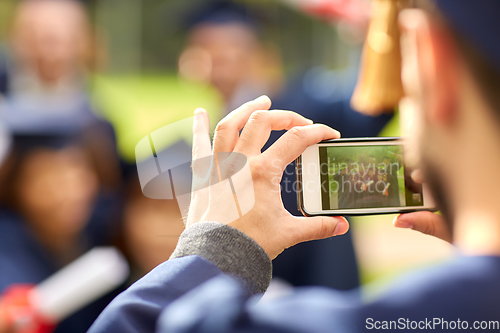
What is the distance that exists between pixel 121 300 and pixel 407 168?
1.47 ft

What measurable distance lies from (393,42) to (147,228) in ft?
2.87

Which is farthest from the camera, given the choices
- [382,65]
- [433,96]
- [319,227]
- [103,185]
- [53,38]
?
[53,38]

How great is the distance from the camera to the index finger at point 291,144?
0.62m

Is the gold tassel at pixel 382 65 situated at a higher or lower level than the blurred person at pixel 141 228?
higher

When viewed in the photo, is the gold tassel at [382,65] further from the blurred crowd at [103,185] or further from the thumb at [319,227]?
the thumb at [319,227]

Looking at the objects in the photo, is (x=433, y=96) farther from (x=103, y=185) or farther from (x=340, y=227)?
(x=103, y=185)

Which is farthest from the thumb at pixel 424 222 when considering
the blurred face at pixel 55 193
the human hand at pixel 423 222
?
the blurred face at pixel 55 193

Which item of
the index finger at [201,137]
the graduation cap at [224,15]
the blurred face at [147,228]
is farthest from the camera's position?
the graduation cap at [224,15]

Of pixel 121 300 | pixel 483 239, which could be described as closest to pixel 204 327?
pixel 121 300

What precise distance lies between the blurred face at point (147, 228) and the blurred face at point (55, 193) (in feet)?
0.79

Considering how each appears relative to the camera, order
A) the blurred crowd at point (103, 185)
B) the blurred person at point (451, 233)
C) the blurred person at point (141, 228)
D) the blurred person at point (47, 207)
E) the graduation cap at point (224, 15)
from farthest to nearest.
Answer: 1. the graduation cap at point (224, 15)
2. the blurred person at point (47, 207)
3. the blurred crowd at point (103, 185)
4. the blurred person at point (141, 228)
5. the blurred person at point (451, 233)

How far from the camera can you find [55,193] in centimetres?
157

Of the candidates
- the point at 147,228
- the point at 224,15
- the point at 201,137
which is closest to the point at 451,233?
the point at 201,137

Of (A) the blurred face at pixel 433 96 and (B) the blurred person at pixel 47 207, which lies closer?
(A) the blurred face at pixel 433 96
